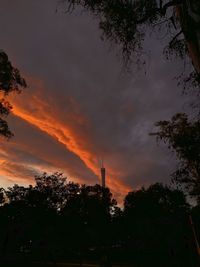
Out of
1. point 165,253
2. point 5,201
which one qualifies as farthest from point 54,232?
point 165,253

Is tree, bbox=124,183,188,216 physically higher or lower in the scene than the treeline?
higher

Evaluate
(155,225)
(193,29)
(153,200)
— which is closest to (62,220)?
(155,225)

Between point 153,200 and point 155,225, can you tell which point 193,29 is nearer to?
point 155,225

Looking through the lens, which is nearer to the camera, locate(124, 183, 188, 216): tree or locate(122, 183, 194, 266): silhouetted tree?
locate(122, 183, 194, 266): silhouetted tree

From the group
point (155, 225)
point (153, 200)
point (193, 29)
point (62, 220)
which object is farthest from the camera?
point (153, 200)

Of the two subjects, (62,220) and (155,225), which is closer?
(155,225)

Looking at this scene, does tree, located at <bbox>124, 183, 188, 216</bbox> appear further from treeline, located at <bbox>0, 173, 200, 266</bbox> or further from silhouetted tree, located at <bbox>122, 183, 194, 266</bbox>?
treeline, located at <bbox>0, 173, 200, 266</bbox>

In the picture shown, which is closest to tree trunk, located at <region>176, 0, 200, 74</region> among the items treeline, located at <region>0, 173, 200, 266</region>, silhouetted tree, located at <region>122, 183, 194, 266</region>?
silhouetted tree, located at <region>122, 183, 194, 266</region>

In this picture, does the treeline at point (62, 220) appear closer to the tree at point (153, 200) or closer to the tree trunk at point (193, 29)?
the tree at point (153, 200)

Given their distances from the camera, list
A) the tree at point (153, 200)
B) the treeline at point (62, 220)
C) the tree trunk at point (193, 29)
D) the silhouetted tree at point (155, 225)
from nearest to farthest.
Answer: the tree trunk at point (193, 29) → the silhouetted tree at point (155, 225) → the treeline at point (62, 220) → the tree at point (153, 200)

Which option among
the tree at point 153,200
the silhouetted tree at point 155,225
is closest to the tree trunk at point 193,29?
the silhouetted tree at point 155,225

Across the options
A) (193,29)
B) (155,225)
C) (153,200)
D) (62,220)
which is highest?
(153,200)

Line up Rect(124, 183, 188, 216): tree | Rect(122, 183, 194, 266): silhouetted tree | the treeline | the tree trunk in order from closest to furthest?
the tree trunk
Rect(122, 183, 194, 266): silhouetted tree
the treeline
Rect(124, 183, 188, 216): tree

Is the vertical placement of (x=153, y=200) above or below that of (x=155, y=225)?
above
